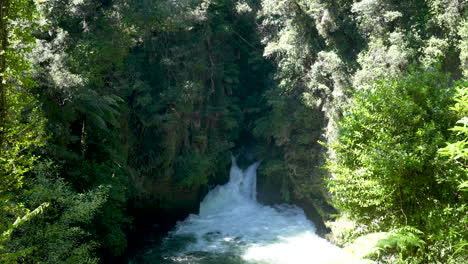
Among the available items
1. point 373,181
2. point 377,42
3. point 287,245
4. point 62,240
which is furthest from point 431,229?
point 287,245

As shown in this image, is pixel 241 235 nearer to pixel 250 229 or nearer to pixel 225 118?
pixel 250 229

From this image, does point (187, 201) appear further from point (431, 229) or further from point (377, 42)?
point (431, 229)

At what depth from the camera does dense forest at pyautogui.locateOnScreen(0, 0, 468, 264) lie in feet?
22.6

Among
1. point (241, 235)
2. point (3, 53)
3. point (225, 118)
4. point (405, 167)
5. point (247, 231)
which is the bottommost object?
point (241, 235)

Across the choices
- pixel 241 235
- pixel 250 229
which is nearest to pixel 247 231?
pixel 250 229

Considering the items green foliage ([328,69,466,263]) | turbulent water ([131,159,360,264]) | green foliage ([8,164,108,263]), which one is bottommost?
turbulent water ([131,159,360,264])

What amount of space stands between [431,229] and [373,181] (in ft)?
4.22

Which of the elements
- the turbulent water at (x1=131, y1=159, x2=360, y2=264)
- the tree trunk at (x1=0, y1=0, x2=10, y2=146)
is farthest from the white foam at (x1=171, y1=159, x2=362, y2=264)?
the tree trunk at (x1=0, y1=0, x2=10, y2=146)

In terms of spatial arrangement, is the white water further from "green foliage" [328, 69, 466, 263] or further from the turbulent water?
"green foliage" [328, 69, 466, 263]

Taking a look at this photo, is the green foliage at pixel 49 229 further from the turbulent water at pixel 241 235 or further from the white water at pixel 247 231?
the white water at pixel 247 231

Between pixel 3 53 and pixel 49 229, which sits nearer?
pixel 3 53

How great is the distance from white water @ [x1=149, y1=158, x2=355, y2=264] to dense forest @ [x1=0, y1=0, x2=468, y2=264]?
0.77 metres

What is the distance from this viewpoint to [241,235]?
19625 mm

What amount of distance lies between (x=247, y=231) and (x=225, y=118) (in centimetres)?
734
